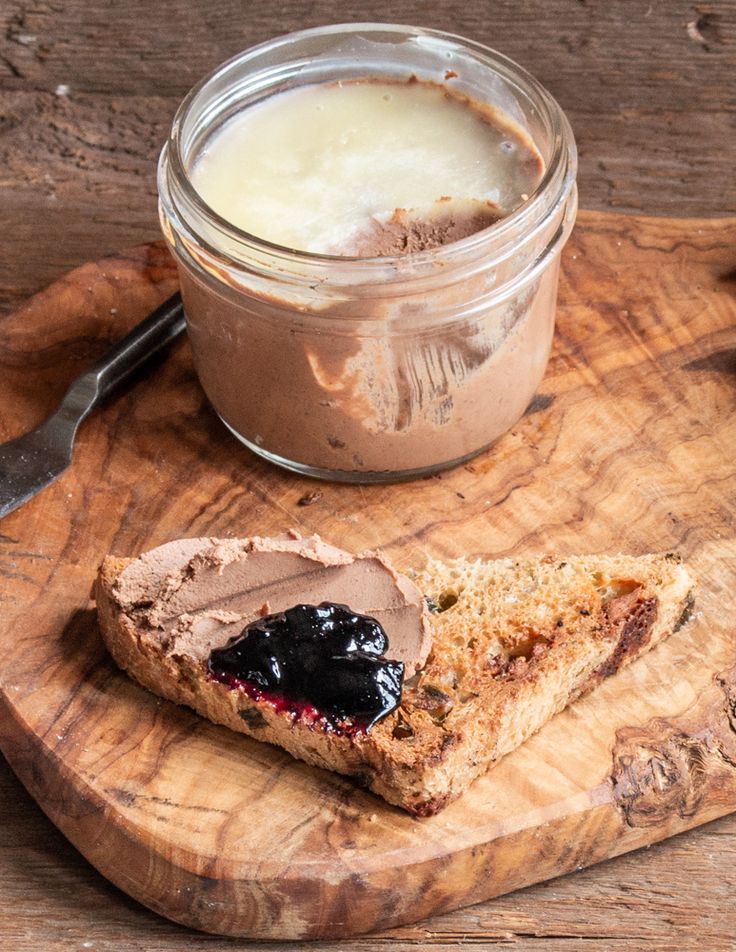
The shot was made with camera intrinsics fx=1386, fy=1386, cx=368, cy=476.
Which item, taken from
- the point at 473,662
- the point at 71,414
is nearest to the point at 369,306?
the point at 473,662

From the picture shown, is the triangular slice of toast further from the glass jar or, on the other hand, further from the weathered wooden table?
the weathered wooden table

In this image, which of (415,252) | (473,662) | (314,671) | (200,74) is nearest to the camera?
(314,671)

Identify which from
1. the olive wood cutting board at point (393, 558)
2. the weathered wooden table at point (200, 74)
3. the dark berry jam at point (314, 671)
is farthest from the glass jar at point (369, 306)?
the weathered wooden table at point (200, 74)

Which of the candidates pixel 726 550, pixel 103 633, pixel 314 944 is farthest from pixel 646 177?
pixel 314 944

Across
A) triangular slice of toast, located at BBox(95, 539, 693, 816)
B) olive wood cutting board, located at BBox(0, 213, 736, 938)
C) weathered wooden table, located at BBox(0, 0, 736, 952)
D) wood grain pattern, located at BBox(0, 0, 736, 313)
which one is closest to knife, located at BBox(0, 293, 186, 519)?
olive wood cutting board, located at BBox(0, 213, 736, 938)

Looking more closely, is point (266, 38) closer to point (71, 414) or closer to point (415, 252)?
point (71, 414)

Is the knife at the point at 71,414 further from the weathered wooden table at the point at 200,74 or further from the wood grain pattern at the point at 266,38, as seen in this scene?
the wood grain pattern at the point at 266,38

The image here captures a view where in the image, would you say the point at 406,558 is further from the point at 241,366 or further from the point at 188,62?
the point at 188,62
